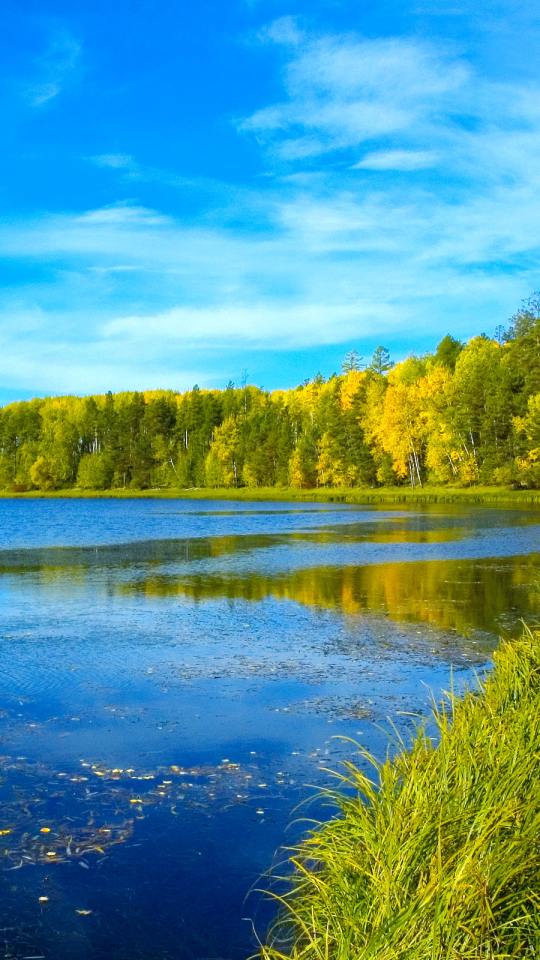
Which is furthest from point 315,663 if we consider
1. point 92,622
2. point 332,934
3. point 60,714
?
point 332,934

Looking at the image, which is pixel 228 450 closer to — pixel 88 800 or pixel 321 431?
pixel 321 431

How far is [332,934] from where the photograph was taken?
4359mm

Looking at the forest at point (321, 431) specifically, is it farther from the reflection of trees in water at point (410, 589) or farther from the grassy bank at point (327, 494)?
the reflection of trees in water at point (410, 589)

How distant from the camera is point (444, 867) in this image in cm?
391

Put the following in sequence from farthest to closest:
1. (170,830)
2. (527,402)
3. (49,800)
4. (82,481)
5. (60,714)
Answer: (82,481)
(527,402)
(60,714)
(49,800)
(170,830)

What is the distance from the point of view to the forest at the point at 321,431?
243ft

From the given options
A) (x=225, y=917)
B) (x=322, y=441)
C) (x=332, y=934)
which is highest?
(x=322, y=441)

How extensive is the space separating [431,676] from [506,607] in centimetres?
676

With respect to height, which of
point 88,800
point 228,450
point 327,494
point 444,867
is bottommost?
point 88,800

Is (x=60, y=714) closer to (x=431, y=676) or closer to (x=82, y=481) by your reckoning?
(x=431, y=676)

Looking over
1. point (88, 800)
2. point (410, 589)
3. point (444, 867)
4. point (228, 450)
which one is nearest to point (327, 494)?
point (228, 450)

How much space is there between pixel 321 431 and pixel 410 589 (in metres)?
81.4

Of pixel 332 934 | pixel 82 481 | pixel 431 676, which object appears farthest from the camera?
pixel 82 481

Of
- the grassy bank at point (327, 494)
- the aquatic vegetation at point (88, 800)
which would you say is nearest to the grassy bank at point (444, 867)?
the aquatic vegetation at point (88, 800)
